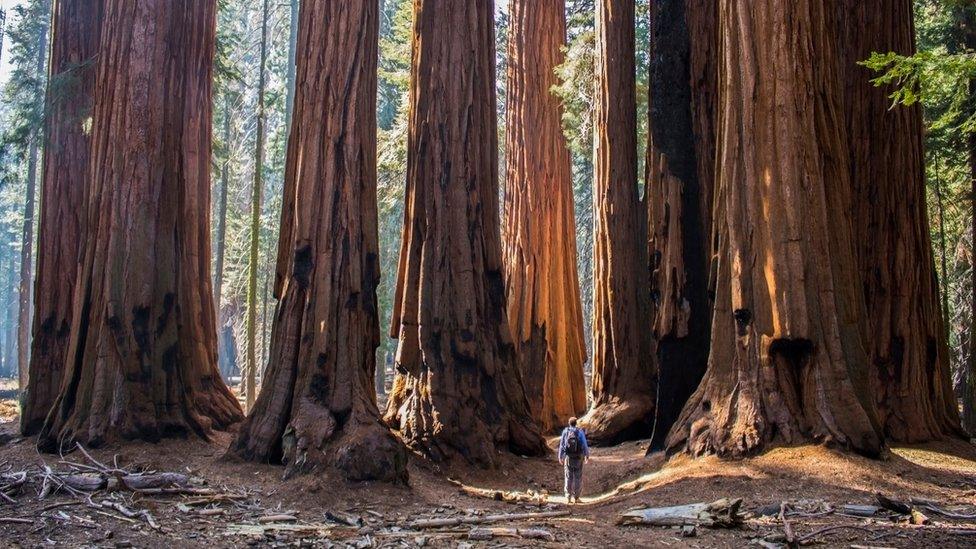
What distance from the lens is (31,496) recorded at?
8.12 m

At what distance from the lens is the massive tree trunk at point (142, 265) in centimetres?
1157

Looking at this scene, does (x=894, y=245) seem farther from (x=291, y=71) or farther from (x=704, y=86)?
(x=291, y=71)

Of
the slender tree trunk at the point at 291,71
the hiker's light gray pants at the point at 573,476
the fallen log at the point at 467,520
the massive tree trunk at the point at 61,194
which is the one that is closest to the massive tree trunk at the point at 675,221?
the hiker's light gray pants at the point at 573,476

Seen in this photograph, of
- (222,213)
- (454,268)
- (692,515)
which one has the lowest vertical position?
(692,515)

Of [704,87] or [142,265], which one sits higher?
[704,87]

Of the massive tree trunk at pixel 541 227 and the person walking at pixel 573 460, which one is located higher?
the massive tree trunk at pixel 541 227

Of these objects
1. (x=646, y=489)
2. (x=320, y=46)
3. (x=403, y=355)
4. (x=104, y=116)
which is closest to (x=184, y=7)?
(x=104, y=116)

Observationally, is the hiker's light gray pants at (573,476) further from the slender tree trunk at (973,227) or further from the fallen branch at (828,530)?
the slender tree trunk at (973,227)

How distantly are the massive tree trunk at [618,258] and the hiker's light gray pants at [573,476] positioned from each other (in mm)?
4600

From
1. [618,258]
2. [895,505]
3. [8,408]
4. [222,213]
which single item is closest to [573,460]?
[895,505]

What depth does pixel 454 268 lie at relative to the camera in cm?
1185

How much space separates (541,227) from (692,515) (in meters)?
10.7

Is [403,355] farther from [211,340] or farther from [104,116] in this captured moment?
[104,116]

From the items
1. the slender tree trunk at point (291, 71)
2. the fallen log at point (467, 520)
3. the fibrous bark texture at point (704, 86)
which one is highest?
the slender tree trunk at point (291, 71)
